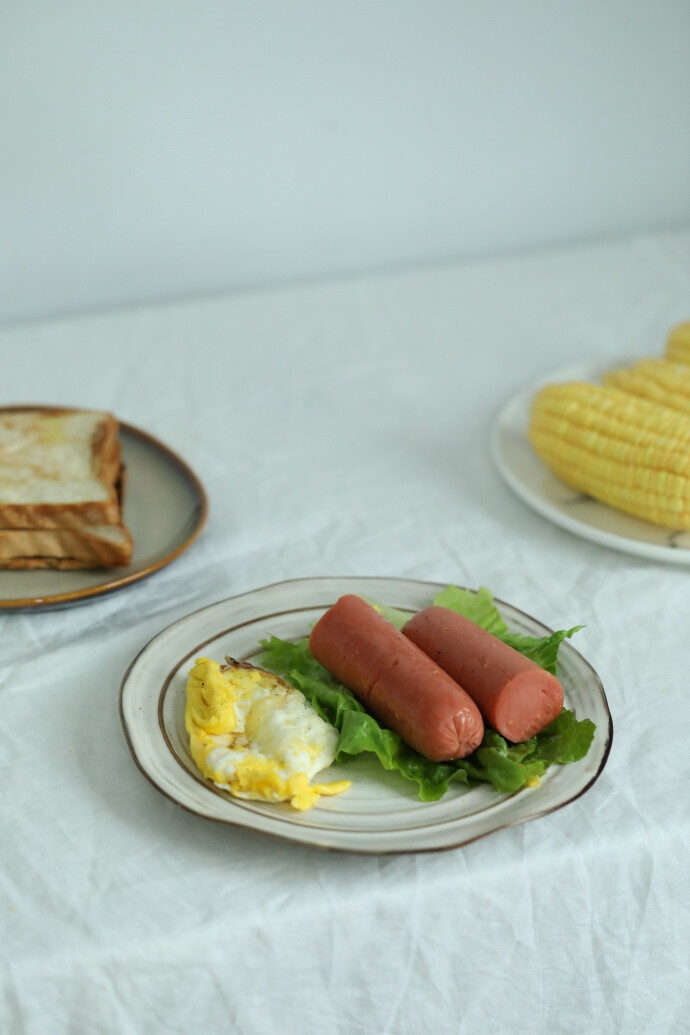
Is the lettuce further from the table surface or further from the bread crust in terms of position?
the bread crust

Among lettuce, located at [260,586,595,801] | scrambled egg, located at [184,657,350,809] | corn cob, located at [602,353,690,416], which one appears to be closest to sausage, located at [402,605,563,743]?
lettuce, located at [260,586,595,801]

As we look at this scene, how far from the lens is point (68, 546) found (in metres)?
1.08

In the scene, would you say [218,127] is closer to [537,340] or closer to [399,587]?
[537,340]

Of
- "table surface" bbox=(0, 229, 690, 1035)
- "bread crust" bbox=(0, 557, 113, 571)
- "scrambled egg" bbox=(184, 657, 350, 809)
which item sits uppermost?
"scrambled egg" bbox=(184, 657, 350, 809)

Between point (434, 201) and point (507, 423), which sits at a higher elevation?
point (434, 201)

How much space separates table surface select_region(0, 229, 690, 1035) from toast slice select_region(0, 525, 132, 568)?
46 mm

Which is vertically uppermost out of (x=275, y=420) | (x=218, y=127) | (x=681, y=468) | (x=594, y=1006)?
(x=218, y=127)

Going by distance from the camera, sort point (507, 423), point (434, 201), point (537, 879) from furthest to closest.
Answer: point (434, 201)
point (507, 423)
point (537, 879)

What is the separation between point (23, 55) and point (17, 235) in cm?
29

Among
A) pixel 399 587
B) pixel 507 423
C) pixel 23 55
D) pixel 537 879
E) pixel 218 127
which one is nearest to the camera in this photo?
pixel 537 879

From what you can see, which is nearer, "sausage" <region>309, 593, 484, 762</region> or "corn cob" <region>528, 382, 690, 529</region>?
"sausage" <region>309, 593, 484, 762</region>

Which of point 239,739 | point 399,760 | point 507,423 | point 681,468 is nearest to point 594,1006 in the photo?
point 399,760

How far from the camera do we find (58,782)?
0.84 meters

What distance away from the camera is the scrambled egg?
0.77 metres
